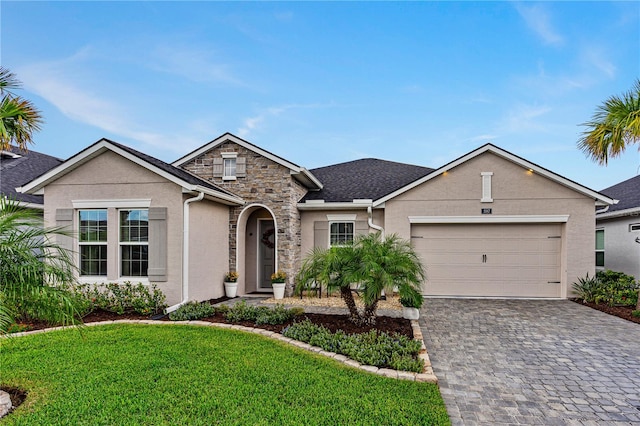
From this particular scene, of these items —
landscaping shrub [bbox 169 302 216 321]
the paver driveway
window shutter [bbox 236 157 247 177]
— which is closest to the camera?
the paver driveway

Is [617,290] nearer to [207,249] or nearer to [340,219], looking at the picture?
[340,219]

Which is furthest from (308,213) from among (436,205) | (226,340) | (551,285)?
(551,285)

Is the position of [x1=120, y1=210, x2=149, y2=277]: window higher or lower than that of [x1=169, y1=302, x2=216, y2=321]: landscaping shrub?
higher

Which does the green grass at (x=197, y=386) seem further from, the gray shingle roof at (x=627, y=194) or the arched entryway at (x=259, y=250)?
the gray shingle roof at (x=627, y=194)

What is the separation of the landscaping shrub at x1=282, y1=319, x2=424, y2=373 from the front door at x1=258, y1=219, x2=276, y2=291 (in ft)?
19.0

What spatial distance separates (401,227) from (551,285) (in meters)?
5.07

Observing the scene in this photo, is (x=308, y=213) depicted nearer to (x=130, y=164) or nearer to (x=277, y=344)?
(x=130, y=164)

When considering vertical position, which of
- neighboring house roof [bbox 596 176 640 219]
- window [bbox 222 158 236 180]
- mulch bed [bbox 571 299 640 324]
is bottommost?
mulch bed [bbox 571 299 640 324]

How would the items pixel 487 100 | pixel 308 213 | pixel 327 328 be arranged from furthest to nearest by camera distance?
pixel 487 100 → pixel 308 213 → pixel 327 328

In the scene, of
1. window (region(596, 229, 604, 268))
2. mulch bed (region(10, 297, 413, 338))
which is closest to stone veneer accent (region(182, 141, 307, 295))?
mulch bed (region(10, 297, 413, 338))

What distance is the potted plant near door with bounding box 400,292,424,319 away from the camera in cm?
728

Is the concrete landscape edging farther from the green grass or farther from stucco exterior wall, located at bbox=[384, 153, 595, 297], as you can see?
stucco exterior wall, located at bbox=[384, 153, 595, 297]

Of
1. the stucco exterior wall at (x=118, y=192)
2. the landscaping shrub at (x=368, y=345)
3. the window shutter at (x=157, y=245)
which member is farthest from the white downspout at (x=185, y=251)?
the landscaping shrub at (x=368, y=345)

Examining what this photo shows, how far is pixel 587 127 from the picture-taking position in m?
9.15
